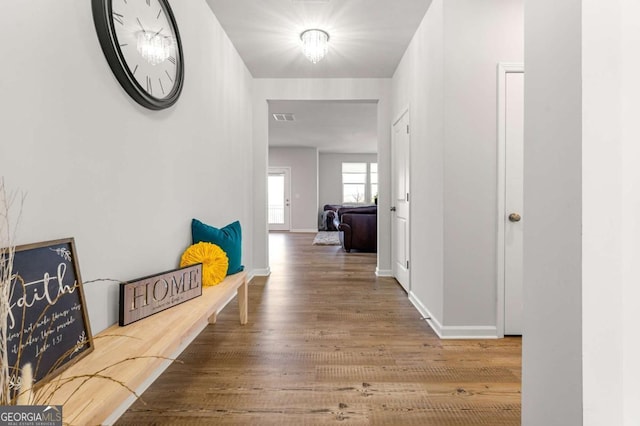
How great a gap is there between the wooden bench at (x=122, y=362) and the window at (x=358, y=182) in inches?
365

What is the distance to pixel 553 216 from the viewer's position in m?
1.00

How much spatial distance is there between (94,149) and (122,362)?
84 cm

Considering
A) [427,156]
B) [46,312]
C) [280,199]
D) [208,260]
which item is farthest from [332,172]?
[46,312]

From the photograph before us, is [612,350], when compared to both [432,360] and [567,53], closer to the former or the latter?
[567,53]

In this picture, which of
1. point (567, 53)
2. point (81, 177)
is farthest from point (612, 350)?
point (81, 177)

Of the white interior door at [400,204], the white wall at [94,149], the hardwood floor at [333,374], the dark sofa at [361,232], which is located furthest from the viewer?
the dark sofa at [361,232]

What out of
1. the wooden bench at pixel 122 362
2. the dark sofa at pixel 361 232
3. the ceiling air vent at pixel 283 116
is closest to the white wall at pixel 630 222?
the wooden bench at pixel 122 362

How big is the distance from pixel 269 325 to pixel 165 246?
3.49ft

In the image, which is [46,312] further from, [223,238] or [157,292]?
[223,238]

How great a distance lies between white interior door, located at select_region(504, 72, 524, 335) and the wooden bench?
1984 millimetres

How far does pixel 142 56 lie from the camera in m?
1.62

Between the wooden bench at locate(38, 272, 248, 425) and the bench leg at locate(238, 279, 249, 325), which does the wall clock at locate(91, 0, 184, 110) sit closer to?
the wooden bench at locate(38, 272, 248, 425)

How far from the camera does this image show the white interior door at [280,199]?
9.99 meters

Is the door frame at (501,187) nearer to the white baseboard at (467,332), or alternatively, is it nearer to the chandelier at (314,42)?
the white baseboard at (467,332)
